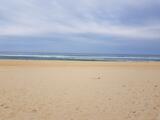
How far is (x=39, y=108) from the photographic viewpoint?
6773mm

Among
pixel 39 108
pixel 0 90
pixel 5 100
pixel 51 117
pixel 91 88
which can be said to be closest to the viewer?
pixel 51 117

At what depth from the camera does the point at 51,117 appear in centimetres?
606

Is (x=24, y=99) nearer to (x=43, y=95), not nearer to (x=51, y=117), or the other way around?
(x=43, y=95)

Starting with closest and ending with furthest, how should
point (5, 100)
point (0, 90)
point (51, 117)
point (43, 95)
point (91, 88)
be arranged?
1. point (51, 117)
2. point (5, 100)
3. point (43, 95)
4. point (0, 90)
5. point (91, 88)

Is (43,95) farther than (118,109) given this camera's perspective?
Yes

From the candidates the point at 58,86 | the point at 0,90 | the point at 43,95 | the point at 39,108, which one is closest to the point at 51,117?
the point at 39,108

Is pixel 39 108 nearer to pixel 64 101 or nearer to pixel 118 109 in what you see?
pixel 64 101

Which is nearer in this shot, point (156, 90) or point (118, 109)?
point (118, 109)

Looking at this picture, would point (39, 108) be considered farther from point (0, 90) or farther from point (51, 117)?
point (0, 90)

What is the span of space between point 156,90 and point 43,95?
398 cm

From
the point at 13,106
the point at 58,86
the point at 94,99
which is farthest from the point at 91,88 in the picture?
the point at 13,106

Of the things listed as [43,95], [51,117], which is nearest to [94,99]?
[43,95]

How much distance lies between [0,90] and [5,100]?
1682 mm

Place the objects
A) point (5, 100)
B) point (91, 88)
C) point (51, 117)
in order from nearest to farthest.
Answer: point (51, 117) < point (5, 100) < point (91, 88)
